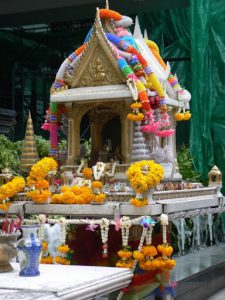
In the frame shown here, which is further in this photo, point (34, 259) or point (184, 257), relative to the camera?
point (184, 257)

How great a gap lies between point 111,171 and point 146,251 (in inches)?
58.5

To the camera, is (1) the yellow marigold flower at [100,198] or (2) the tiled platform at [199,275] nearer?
(1) the yellow marigold flower at [100,198]

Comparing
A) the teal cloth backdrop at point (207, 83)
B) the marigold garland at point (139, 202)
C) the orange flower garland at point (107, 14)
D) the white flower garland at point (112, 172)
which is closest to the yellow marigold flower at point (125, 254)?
the marigold garland at point (139, 202)

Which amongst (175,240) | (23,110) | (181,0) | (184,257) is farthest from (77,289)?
(23,110)

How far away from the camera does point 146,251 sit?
7.26 m

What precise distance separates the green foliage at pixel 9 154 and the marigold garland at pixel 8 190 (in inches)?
247

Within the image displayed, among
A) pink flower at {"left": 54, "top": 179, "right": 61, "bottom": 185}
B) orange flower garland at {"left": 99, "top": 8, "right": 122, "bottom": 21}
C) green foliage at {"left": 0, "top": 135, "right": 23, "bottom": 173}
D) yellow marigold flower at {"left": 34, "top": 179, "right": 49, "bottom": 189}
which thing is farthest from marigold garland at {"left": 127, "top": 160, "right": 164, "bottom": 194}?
green foliage at {"left": 0, "top": 135, "right": 23, "bottom": 173}

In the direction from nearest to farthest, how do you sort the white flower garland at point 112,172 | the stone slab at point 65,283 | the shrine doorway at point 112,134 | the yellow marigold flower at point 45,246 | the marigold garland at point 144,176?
the stone slab at point 65,283 → the marigold garland at point 144,176 → the yellow marigold flower at point 45,246 → the white flower garland at point 112,172 → the shrine doorway at point 112,134

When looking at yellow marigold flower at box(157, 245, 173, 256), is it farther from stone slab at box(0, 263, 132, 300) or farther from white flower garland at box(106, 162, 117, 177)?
A: stone slab at box(0, 263, 132, 300)

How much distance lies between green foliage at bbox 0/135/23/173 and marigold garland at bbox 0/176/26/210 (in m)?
6.28

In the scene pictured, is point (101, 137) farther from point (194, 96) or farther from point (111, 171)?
point (194, 96)

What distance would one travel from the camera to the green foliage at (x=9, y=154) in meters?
15.3

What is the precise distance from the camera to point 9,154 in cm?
1557

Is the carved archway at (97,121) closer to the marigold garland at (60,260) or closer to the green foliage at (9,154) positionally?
the marigold garland at (60,260)
